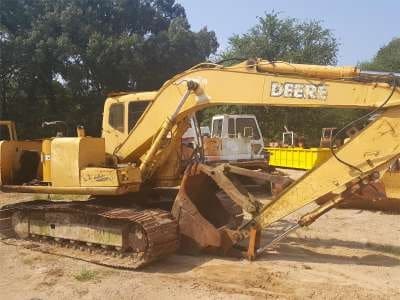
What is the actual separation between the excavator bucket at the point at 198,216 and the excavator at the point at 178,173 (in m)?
0.02

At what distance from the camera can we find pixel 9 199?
1547cm

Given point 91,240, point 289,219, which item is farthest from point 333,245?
point 91,240

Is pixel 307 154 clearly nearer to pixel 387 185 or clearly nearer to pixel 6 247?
pixel 387 185

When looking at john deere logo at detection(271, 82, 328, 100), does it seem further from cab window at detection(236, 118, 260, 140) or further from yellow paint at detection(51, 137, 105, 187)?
cab window at detection(236, 118, 260, 140)

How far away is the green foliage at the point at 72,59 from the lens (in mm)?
28391

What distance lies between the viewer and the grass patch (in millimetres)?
6773

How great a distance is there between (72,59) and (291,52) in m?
13.9

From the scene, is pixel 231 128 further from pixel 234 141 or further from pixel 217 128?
pixel 234 141

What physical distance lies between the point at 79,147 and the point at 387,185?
6957 mm

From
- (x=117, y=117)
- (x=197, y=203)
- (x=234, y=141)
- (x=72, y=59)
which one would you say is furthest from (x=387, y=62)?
(x=197, y=203)

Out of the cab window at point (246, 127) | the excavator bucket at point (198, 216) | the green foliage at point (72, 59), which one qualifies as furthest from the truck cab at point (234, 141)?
the green foliage at point (72, 59)

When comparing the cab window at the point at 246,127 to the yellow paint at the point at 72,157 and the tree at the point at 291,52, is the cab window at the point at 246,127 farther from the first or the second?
the tree at the point at 291,52

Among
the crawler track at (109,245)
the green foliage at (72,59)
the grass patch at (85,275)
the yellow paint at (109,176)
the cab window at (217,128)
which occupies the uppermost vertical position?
the green foliage at (72,59)

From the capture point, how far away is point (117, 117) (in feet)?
29.8
